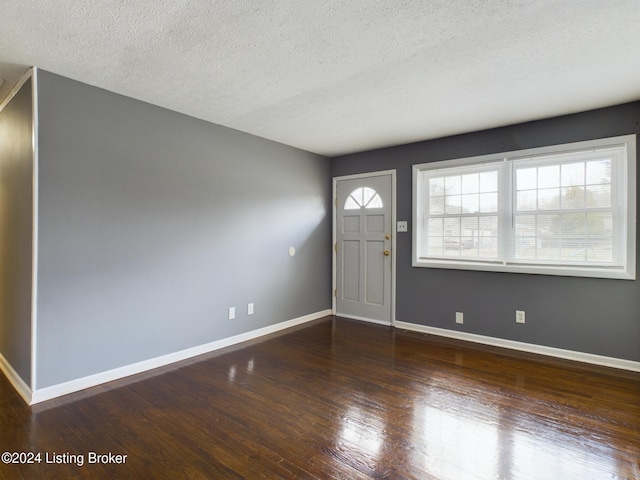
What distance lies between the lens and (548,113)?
3.21 metres

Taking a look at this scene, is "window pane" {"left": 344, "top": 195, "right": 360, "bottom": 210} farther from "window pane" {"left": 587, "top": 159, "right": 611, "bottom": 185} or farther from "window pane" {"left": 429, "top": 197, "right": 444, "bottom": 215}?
"window pane" {"left": 587, "top": 159, "right": 611, "bottom": 185}

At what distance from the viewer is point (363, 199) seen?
15.6 feet

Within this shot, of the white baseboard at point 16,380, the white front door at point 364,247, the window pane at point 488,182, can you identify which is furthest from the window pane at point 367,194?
the white baseboard at point 16,380

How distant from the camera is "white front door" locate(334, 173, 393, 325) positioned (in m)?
4.51

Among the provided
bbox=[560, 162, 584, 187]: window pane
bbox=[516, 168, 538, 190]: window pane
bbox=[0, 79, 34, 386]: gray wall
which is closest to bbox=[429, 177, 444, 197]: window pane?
bbox=[516, 168, 538, 190]: window pane

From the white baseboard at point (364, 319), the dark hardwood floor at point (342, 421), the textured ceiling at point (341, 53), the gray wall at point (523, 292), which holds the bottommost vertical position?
the dark hardwood floor at point (342, 421)

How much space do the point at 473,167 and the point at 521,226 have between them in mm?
847

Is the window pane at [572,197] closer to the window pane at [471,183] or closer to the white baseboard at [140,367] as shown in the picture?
the window pane at [471,183]

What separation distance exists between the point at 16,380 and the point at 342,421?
2549 millimetres

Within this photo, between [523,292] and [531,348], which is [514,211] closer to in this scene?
[523,292]

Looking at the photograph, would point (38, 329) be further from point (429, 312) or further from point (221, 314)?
point (429, 312)

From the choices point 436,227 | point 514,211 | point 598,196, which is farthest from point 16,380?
point 598,196

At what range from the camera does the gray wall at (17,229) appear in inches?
96.3

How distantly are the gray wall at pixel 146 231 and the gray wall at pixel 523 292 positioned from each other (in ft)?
5.05
